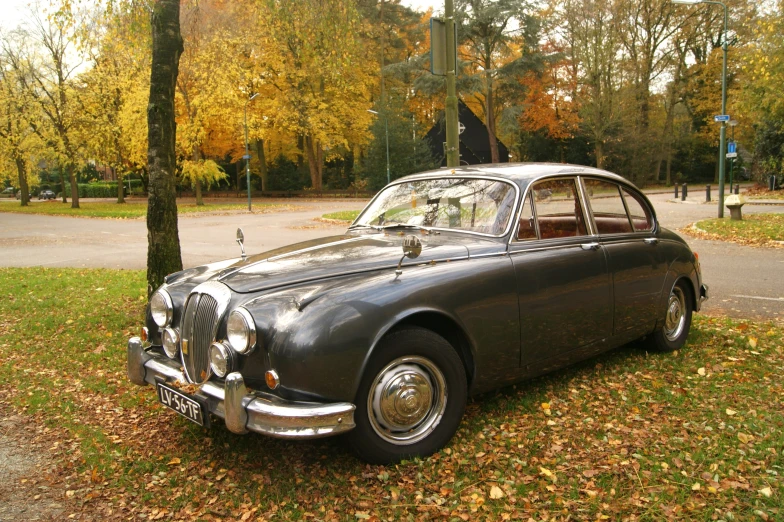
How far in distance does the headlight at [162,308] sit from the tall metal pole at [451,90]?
5.30 m

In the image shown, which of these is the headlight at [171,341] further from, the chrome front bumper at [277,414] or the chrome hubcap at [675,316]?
the chrome hubcap at [675,316]

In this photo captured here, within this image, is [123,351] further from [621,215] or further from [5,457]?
[621,215]

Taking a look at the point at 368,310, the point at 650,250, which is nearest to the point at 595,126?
the point at 650,250

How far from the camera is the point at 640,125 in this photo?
→ 43625mm

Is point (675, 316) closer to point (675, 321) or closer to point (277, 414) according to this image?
point (675, 321)

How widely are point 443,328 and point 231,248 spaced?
1189 centimetres

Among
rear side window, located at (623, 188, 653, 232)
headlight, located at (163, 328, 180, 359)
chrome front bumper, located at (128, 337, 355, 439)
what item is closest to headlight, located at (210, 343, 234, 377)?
chrome front bumper, located at (128, 337, 355, 439)

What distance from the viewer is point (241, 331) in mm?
3074

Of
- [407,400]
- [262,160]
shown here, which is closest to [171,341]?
[407,400]

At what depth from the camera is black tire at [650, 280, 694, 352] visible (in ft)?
17.1

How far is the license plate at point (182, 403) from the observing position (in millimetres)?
3244

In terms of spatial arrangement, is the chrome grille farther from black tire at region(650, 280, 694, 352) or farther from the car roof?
black tire at region(650, 280, 694, 352)

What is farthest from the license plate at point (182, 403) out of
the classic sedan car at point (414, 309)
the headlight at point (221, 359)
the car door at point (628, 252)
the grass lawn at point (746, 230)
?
the grass lawn at point (746, 230)

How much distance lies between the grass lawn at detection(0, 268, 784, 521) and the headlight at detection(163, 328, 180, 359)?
2.02 feet
